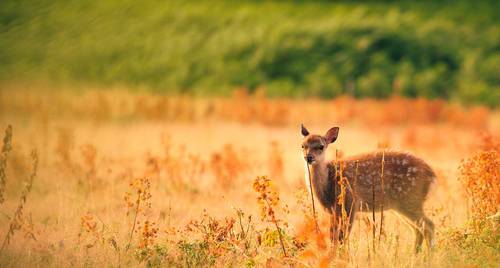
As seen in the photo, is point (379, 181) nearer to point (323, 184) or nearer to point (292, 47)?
point (323, 184)

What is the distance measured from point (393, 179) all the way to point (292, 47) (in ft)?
78.5

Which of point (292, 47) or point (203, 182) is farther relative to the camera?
point (292, 47)

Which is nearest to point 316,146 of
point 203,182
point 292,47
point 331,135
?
point 331,135

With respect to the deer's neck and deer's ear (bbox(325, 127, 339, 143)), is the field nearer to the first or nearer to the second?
the deer's neck

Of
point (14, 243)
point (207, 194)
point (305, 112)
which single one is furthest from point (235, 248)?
point (305, 112)

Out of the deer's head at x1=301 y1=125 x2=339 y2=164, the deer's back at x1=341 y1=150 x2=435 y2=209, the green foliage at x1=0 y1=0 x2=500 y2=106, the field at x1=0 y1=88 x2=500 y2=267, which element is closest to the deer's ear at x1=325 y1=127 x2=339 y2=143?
the deer's head at x1=301 y1=125 x2=339 y2=164

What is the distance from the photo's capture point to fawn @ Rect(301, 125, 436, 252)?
9.41 meters

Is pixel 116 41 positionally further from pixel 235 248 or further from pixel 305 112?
pixel 235 248

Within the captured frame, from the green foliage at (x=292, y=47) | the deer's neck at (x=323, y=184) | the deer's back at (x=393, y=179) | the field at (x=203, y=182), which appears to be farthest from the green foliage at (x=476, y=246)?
the green foliage at (x=292, y=47)

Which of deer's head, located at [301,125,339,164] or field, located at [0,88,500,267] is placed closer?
field, located at [0,88,500,267]

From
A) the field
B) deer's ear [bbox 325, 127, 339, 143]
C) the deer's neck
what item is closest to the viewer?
the field

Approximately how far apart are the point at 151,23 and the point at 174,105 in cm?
1258

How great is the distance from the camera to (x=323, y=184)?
9453 millimetres

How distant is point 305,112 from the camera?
22.9 meters
